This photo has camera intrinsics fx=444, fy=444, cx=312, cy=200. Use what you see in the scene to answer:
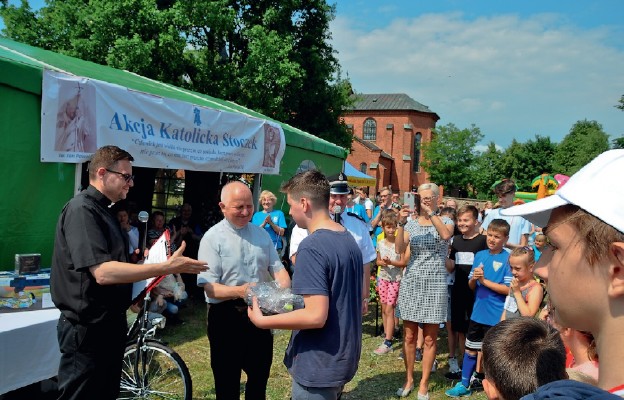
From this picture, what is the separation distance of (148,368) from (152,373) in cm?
7

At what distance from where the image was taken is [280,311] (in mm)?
2332

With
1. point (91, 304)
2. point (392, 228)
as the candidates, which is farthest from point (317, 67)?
point (91, 304)

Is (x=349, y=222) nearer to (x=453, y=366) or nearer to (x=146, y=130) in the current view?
(x=453, y=366)

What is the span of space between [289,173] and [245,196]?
5962mm

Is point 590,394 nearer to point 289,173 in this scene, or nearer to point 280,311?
point 280,311

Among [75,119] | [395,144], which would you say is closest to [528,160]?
[395,144]

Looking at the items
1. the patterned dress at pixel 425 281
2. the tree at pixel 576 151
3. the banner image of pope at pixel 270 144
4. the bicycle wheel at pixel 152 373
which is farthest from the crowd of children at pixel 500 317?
the tree at pixel 576 151

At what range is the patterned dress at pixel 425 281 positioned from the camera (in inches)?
170

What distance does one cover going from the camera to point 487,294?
175 inches

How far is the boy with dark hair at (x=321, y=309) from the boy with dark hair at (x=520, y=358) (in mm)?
735

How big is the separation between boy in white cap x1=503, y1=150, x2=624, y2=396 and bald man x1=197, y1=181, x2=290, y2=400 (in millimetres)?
2367

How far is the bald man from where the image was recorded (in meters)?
3.08

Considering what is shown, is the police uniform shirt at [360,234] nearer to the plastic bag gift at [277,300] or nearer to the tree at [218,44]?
the plastic bag gift at [277,300]

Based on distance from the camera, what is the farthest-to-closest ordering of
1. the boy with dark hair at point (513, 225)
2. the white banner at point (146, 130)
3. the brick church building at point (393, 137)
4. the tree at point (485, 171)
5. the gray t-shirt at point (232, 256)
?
1. the brick church building at point (393, 137)
2. the tree at point (485, 171)
3. the boy with dark hair at point (513, 225)
4. the white banner at point (146, 130)
5. the gray t-shirt at point (232, 256)
